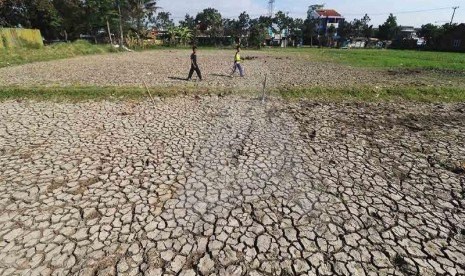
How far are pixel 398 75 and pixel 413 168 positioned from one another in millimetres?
14869

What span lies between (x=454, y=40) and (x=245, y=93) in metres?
65.5

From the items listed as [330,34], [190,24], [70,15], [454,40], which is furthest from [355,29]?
[70,15]

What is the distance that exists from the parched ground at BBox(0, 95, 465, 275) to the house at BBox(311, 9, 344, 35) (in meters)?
79.7

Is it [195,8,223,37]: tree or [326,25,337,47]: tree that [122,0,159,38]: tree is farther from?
[326,25,337,47]: tree

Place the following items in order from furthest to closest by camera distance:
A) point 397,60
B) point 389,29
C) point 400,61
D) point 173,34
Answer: point 389,29
point 173,34
point 397,60
point 400,61

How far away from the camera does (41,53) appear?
2698cm

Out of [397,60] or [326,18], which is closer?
[397,60]

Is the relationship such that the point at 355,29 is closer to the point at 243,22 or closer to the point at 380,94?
the point at 243,22

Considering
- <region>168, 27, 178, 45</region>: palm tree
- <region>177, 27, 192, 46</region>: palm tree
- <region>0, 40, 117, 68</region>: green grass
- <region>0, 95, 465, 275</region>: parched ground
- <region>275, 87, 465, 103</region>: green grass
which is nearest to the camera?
<region>0, 95, 465, 275</region>: parched ground

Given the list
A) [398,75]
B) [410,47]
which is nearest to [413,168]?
[398,75]

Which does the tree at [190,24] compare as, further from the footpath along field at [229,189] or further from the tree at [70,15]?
the footpath along field at [229,189]

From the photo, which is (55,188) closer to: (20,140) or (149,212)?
(149,212)

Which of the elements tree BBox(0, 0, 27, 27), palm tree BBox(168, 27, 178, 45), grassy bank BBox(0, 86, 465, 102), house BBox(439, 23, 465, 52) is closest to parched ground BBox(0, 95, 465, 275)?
grassy bank BBox(0, 86, 465, 102)

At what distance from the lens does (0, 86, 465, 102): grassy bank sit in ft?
39.2
